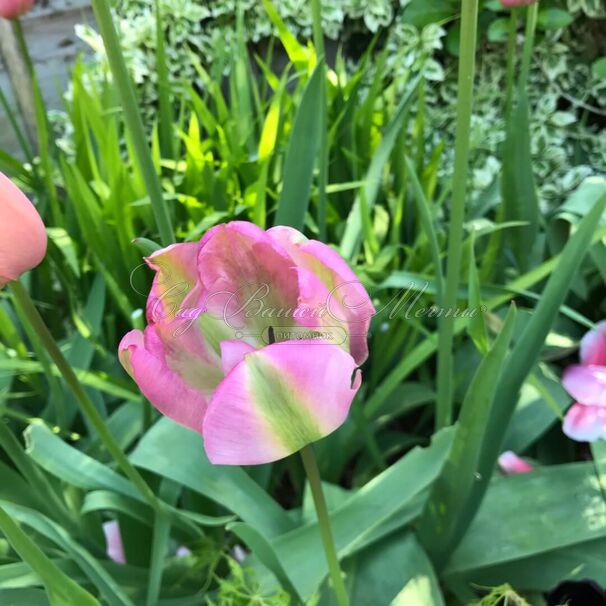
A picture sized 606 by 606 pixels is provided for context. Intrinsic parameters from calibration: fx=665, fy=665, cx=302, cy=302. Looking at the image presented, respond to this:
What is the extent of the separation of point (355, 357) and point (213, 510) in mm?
399

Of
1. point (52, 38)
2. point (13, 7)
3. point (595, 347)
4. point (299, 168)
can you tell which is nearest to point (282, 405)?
point (299, 168)

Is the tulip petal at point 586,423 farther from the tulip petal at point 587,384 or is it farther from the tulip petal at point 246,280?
the tulip petal at point 246,280

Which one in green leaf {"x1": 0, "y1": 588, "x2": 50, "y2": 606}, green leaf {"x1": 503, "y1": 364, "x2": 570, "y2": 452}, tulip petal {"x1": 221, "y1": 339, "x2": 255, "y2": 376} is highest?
tulip petal {"x1": 221, "y1": 339, "x2": 255, "y2": 376}

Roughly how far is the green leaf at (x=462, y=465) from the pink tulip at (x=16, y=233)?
259 mm

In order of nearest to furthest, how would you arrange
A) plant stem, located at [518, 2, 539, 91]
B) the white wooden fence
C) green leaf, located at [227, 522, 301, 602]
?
green leaf, located at [227, 522, 301, 602] → plant stem, located at [518, 2, 539, 91] → the white wooden fence

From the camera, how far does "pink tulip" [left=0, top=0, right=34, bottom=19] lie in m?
0.66

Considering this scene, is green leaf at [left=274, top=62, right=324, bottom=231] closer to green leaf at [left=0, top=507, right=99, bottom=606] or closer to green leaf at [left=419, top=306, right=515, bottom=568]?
green leaf at [left=419, top=306, right=515, bottom=568]

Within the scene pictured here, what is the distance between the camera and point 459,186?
0.40 metres

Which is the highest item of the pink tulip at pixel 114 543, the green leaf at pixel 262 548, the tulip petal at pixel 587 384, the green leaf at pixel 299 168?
the green leaf at pixel 299 168

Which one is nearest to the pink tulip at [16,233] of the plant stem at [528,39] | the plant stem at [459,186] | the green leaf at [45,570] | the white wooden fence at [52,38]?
the green leaf at [45,570]

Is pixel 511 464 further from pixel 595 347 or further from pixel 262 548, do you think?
pixel 262 548

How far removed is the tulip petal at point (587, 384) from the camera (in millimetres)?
604

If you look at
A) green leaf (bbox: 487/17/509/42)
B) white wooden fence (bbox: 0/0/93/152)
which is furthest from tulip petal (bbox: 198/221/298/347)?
white wooden fence (bbox: 0/0/93/152)

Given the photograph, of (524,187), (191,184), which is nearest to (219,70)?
(191,184)
